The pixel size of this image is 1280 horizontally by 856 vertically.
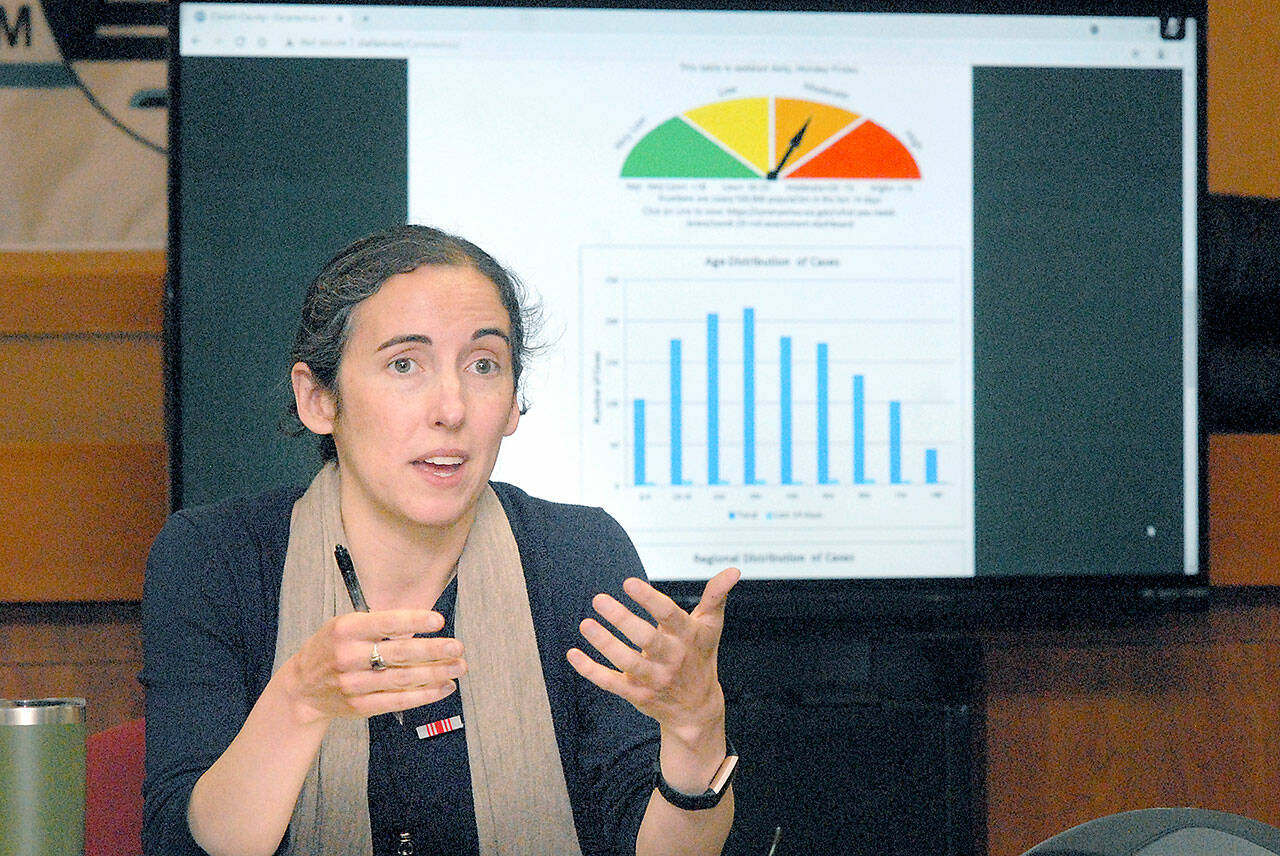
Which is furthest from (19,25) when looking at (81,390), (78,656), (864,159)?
(864,159)

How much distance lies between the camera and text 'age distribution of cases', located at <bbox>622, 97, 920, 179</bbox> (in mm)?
1933

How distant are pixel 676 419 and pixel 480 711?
0.67 meters

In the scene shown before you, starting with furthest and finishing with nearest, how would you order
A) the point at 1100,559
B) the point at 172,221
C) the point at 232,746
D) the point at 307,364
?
the point at 1100,559 → the point at 172,221 → the point at 307,364 → the point at 232,746

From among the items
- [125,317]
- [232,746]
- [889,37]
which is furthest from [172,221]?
[889,37]

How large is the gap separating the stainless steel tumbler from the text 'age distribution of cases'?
4.17 feet

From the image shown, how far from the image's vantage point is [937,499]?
1.96 meters

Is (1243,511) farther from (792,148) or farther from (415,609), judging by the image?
(415,609)

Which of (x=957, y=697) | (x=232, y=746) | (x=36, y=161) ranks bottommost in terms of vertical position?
(x=957, y=697)

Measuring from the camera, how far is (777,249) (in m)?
1.94

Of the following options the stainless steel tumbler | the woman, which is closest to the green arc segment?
the woman

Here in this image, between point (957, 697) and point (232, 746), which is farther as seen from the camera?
point (957, 697)

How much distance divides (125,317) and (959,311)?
134cm

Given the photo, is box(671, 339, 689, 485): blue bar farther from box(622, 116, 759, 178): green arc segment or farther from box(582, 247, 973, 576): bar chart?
box(622, 116, 759, 178): green arc segment

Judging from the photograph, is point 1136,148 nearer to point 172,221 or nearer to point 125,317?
point 172,221
